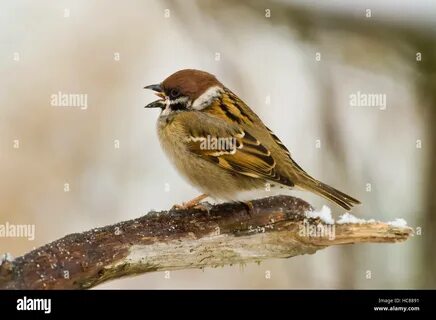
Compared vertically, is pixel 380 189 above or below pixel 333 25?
below

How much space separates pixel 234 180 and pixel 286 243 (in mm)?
671

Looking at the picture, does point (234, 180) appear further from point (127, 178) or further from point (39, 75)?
point (39, 75)

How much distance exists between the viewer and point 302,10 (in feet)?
21.1

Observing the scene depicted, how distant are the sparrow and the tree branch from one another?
0.57 feet

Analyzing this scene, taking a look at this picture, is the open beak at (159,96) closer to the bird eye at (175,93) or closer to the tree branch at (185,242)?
the bird eye at (175,93)

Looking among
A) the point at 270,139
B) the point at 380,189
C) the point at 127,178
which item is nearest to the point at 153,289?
the point at 127,178

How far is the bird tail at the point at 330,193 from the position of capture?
18.2 feet

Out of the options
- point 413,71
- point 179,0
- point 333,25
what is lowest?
point 413,71

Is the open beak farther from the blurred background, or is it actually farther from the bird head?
the blurred background

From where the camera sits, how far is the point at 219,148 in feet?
18.7

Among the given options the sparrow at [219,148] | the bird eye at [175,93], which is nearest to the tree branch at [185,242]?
the sparrow at [219,148]

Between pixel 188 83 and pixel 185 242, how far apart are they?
135cm

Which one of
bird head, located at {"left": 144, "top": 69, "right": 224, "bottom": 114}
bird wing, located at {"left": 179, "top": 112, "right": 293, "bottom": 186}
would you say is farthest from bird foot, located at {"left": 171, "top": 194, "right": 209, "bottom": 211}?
bird head, located at {"left": 144, "top": 69, "right": 224, "bottom": 114}
